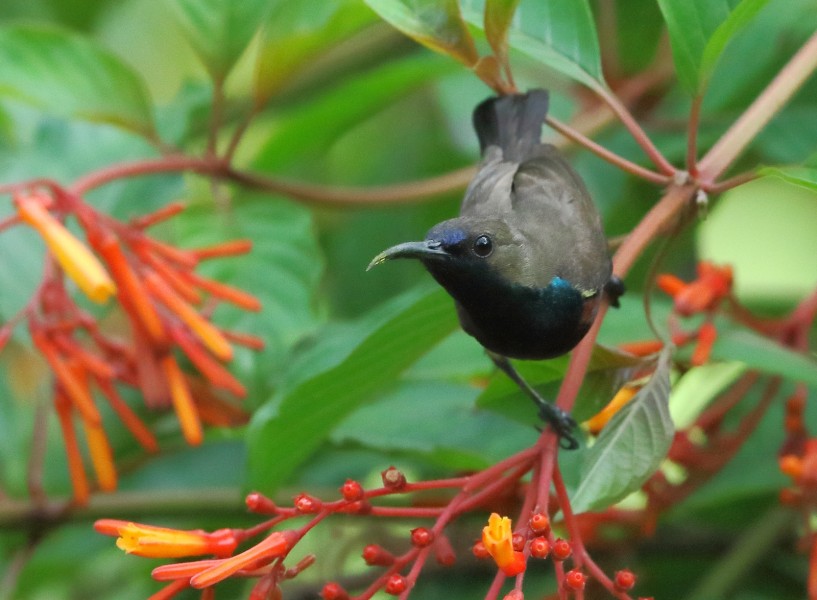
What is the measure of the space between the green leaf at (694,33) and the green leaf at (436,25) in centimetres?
25

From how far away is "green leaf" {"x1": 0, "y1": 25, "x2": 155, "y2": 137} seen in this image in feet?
6.24

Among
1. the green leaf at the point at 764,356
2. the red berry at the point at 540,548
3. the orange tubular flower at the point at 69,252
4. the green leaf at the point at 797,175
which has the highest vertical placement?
the green leaf at the point at 797,175

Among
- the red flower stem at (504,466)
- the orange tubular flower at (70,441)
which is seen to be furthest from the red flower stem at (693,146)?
the orange tubular flower at (70,441)

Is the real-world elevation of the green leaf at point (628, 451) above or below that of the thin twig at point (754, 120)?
below

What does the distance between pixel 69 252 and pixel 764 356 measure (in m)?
0.91

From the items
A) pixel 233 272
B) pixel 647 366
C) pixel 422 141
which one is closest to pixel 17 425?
pixel 233 272

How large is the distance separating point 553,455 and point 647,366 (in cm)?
27

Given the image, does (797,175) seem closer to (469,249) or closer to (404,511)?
(469,249)

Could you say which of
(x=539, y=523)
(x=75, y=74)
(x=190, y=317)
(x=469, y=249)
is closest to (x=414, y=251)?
(x=469, y=249)

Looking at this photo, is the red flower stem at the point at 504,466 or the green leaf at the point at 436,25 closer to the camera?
the red flower stem at the point at 504,466

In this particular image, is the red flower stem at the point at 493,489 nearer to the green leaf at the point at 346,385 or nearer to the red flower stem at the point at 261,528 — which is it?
the red flower stem at the point at 261,528

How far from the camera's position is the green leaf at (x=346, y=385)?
1.38m

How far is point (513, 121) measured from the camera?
1.52 m

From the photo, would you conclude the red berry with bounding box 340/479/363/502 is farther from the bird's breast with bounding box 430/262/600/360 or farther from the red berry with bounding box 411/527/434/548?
the bird's breast with bounding box 430/262/600/360
